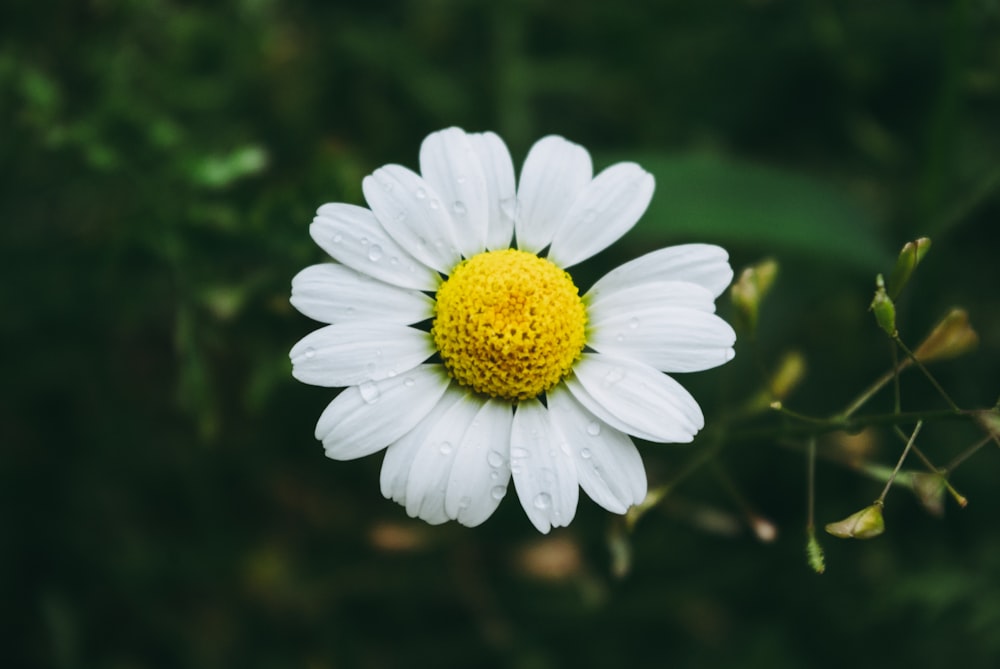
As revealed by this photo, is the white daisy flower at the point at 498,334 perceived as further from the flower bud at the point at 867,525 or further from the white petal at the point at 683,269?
the flower bud at the point at 867,525

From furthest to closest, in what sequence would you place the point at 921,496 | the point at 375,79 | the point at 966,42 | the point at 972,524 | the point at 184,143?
the point at 375,79 → the point at 972,524 → the point at 184,143 → the point at 966,42 → the point at 921,496

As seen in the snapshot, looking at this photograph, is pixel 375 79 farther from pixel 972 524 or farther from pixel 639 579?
pixel 972 524

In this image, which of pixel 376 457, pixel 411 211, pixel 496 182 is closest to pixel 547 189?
pixel 496 182

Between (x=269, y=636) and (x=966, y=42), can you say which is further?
(x=269, y=636)

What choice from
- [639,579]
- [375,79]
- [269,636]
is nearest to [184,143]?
[375,79]

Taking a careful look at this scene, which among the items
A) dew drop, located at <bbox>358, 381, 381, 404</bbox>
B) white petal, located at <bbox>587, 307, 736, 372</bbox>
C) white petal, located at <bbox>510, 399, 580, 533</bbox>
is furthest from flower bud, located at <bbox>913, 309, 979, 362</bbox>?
dew drop, located at <bbox>358, 381, 381, 404</bbox>

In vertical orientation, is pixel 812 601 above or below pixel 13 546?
below
